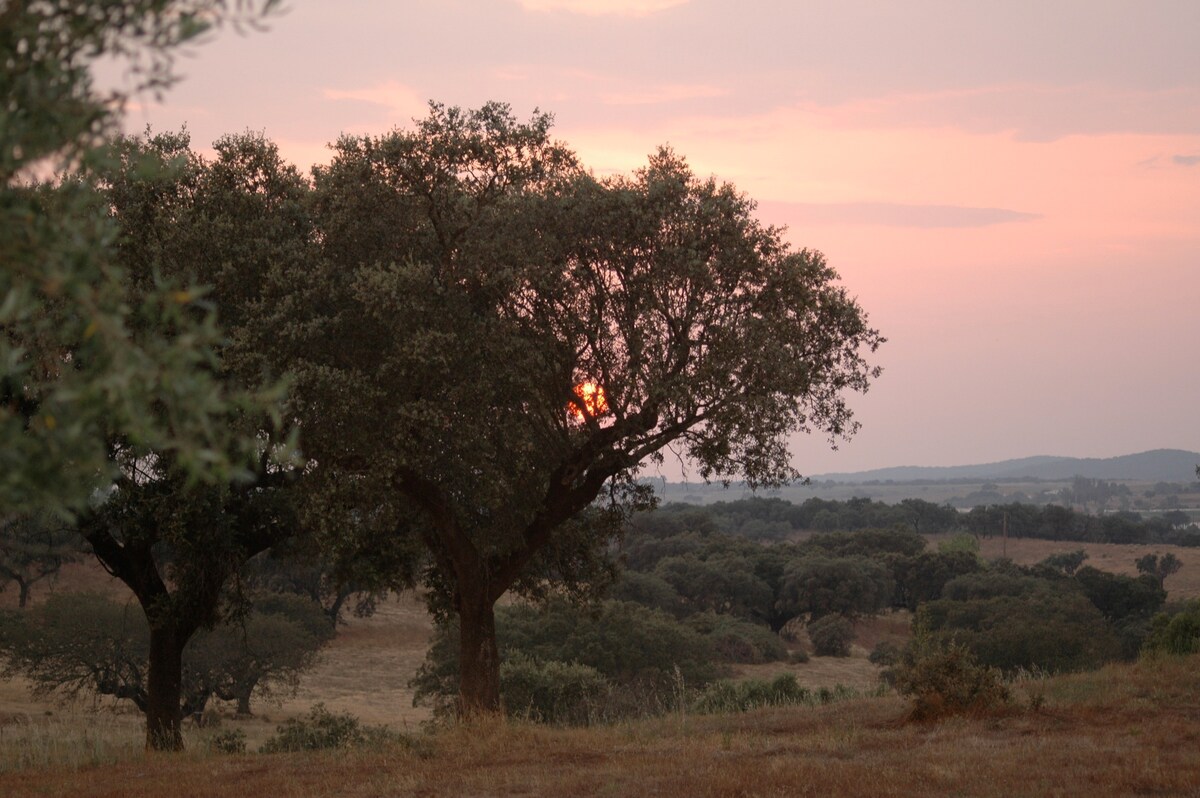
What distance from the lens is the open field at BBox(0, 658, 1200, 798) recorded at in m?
12.0

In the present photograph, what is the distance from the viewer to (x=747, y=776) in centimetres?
1248

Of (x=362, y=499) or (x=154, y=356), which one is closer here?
(x=154, y=356)

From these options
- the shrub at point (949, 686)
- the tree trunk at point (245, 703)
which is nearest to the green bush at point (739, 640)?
the tree trunk at point (245, 703)

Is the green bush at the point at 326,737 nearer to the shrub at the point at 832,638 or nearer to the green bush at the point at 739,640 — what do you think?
the green bush at the point at 739,640

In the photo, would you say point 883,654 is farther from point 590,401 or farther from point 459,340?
point 459,340

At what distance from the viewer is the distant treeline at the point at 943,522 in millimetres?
110625

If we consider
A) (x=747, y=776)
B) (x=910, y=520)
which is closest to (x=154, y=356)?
(x=747, y=776)

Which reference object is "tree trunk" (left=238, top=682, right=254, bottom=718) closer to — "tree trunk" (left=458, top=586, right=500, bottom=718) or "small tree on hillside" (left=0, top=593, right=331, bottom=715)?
"small tree on hillside" (left=0, top=593, right=331, bottom=715)

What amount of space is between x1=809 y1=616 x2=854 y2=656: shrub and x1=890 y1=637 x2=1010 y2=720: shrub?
41643 millimetres

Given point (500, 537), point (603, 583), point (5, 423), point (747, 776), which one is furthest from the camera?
point (603, 583)

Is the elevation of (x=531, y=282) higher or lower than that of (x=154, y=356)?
higher

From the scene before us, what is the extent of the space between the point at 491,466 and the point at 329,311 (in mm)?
3215

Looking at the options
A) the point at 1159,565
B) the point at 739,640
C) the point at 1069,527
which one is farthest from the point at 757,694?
the point at 1069,527

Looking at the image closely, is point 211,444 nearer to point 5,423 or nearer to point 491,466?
point 5,423
